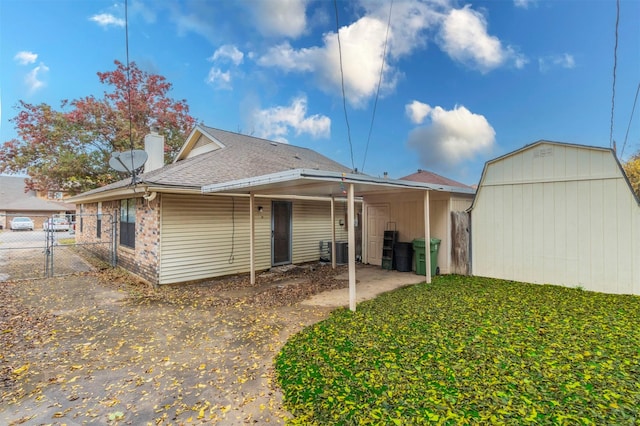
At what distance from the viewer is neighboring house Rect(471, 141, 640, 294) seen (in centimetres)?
586

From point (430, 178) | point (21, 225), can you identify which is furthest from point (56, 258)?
point (21, 225)

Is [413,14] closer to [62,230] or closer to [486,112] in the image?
[486,112]

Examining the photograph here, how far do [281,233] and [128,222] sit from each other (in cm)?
466

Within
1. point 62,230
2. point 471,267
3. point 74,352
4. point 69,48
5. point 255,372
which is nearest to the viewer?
point 255,372

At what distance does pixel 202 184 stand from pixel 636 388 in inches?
296

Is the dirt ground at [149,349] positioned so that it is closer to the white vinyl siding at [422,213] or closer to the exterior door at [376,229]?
the white vinyl siding at [422,213]

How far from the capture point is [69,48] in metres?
9.01

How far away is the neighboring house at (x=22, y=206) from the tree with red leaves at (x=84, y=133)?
15508 mm

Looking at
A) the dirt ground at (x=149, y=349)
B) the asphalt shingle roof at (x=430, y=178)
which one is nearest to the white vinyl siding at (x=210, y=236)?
the dirt ground at (x=149, y=349)

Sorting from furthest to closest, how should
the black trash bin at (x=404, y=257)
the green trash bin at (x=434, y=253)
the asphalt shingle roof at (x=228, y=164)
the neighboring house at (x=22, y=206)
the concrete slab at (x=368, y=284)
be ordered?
the neighboring house at (x=22, y=206)
the black trash bin at (x=404, y=257)
the green trash bin at (x=434, y=253)
the asphalt shingle roof at (x=228, y=164)
the concrete slab at (x=368, y=284)

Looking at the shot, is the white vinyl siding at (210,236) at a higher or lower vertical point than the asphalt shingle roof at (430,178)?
lower

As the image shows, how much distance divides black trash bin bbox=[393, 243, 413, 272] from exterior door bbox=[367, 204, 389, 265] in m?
1.05

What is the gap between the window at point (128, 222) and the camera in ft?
27.5

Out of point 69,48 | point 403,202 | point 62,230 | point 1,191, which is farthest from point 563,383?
point 1,191
